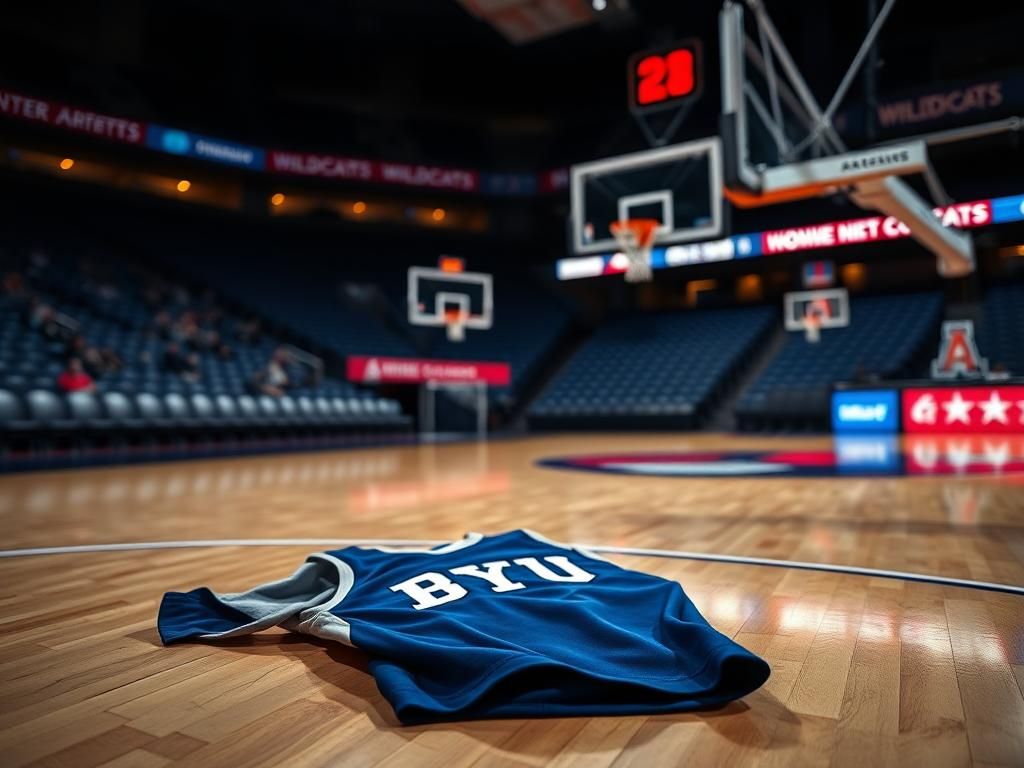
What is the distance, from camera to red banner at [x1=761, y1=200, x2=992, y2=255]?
12.4m

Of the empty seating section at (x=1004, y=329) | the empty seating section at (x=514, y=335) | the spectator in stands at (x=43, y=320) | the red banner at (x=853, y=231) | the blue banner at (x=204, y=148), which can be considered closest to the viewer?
the spectator in stands at (x=43, y=320)

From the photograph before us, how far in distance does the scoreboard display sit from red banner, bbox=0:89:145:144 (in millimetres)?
10885

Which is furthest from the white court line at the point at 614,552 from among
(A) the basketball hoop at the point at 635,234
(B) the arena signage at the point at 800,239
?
(B) the arena signage at the point at 800,239

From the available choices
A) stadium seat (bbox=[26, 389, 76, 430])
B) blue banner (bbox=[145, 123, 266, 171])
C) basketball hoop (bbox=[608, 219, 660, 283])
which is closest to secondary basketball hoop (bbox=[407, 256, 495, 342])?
blue banner (bbox=[145, 123, 266, 171])

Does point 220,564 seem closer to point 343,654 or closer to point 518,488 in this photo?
point 343,654

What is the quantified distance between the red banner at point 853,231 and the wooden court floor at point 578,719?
1033cm

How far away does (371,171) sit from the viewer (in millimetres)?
15859

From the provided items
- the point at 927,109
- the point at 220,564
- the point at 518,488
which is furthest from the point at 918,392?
the point at 220,564

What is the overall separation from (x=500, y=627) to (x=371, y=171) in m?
15.6

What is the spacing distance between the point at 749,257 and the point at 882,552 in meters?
13.2

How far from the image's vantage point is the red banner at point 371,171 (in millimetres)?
15164

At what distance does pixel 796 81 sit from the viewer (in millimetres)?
5230

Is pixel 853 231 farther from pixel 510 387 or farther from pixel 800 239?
pixel 510 387

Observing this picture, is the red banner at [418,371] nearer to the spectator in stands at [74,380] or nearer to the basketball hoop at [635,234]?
the spectator in stands at [74,380]
